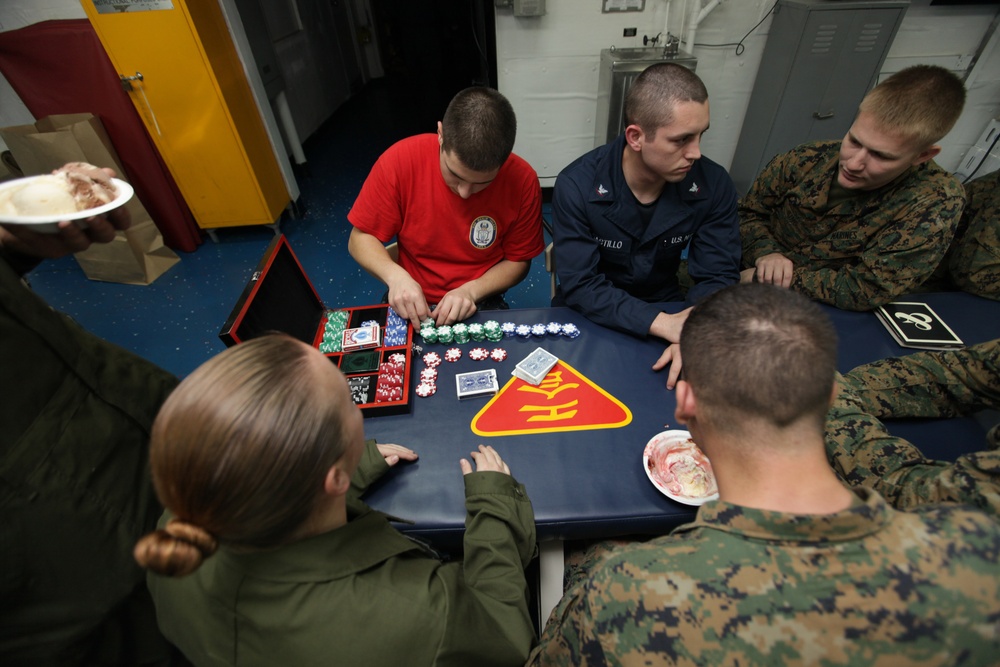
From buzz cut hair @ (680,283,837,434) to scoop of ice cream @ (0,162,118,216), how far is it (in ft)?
4.61

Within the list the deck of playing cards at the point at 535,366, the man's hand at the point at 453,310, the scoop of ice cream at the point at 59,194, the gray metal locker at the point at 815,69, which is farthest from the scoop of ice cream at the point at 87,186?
the gray metal locker at the point at 815,69

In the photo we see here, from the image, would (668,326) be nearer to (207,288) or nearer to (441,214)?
(441,214)

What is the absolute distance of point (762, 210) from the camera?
2.38 meters

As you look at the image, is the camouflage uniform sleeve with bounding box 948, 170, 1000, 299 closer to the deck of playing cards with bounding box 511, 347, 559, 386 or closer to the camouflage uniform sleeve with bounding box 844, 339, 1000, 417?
the camouflage uniform sleeve with bounding box 844, 339, 1000, 417

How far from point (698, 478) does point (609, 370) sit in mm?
450

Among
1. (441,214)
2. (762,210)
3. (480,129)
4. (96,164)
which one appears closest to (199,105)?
Result: (96,164)

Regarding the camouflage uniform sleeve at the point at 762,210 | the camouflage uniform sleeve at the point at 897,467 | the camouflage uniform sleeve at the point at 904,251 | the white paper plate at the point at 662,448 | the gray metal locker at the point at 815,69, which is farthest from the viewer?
the gray metal locker at the point at 815,69

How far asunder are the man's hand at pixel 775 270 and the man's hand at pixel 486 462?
4.72 feet

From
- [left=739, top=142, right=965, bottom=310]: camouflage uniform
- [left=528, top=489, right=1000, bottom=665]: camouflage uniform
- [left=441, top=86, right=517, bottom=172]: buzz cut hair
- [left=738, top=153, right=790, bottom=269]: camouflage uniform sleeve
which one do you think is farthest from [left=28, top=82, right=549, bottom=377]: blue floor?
[left=528, top=489, right=1000, bottom=665]: camouflage uniform

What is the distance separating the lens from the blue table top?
120 cm

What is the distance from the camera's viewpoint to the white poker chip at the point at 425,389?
1.50 meters

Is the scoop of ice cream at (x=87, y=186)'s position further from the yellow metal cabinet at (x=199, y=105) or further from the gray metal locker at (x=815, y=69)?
the gray metal locker at (x=815, y=69)

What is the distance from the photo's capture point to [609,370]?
157cm

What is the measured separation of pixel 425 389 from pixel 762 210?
2.02m
